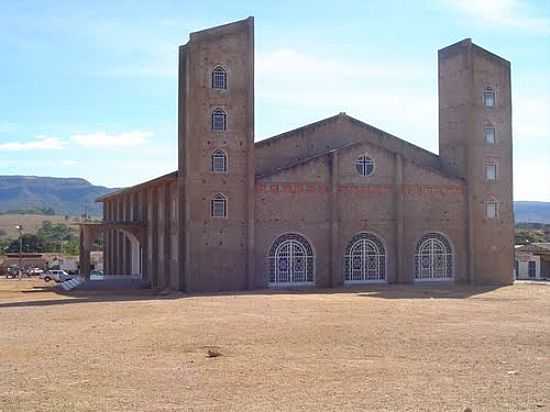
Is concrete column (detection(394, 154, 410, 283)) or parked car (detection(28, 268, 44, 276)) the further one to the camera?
parked car (detection(28, 268, 44, 276))

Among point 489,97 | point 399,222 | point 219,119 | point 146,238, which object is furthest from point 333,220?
point 146,238

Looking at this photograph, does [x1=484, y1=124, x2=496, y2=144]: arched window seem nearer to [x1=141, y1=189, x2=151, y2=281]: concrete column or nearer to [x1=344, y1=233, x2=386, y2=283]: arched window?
[x1=344, y1=233, x2=386, y2=283]: arched window

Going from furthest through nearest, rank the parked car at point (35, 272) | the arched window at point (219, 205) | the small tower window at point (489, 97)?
the parked car at point (35, 272) → the small tower window at point (489, 97) → the arched window at point (219, 205)

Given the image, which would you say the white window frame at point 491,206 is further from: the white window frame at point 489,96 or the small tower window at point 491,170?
the white window frame at point 489,96

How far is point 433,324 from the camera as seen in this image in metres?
22.2

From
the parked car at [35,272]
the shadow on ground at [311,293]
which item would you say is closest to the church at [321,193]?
the shadow on ground at [311,293]

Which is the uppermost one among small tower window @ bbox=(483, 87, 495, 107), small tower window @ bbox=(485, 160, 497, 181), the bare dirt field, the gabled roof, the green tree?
small tower window @ bbox=(483, 87, 495, 107)

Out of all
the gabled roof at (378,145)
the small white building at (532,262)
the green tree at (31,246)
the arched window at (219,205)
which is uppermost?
the gabled roof at (378,145)

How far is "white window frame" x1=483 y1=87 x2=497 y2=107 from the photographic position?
147 ft

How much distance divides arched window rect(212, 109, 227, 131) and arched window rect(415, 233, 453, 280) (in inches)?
490

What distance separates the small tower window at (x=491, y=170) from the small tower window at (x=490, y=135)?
3.76 feet

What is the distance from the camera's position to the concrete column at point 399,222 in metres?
42.2

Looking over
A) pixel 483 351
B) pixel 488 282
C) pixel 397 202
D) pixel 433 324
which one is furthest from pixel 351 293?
pixel 483 351

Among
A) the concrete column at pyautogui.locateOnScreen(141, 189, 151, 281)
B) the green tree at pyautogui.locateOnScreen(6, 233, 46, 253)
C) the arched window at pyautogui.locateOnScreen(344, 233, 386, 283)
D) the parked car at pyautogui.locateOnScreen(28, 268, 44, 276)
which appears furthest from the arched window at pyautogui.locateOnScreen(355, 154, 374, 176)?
the green tree at pyautogui.locateOnScreen(6, 233, 46, 253)
